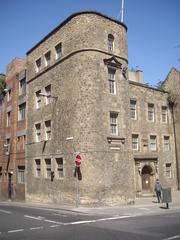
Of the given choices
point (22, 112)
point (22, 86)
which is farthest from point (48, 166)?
point (22, 86)

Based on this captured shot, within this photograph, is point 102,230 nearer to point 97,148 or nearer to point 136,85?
point 97,148

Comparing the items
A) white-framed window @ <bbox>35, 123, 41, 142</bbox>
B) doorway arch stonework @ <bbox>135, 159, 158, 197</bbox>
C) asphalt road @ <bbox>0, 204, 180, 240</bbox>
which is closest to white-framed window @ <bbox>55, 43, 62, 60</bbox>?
white-framed window @ <bbox>35, 123, 41, 142</bbox>

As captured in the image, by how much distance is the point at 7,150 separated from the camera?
33156 millimetres

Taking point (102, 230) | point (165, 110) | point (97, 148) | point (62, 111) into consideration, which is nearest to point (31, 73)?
point (62, 111)

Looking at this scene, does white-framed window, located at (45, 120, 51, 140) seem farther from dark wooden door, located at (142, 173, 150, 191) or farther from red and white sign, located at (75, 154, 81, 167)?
dark wooden door, located at (142, 173, 150, 191)

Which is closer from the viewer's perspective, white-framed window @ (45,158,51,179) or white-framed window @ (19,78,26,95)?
white-framed window @ (45,158,51,179)

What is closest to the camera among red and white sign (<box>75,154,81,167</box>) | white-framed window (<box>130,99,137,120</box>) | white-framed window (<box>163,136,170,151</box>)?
red and white sign (<box>75,154,81,167</box>)

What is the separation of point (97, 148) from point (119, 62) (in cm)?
728

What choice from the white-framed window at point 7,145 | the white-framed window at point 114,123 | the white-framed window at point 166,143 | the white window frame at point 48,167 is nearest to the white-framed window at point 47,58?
the white-framed window at point 114,123

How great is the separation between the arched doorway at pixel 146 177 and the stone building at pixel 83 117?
24.4 inches

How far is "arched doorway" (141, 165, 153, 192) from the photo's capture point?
2847 cm

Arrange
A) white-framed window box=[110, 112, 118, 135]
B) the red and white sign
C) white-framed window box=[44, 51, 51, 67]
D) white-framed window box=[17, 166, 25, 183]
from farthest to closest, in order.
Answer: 1. white-framed window box=[17, 166, 25, 183]
2. white-framed window box=[44, 51, 51, 67]
3. white-framed window box=[110, 112, 118, 135]
4. the red and white sign

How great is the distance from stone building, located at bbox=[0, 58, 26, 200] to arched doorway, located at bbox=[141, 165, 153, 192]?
11.6 metres

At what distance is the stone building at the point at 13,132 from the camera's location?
30.1 m
